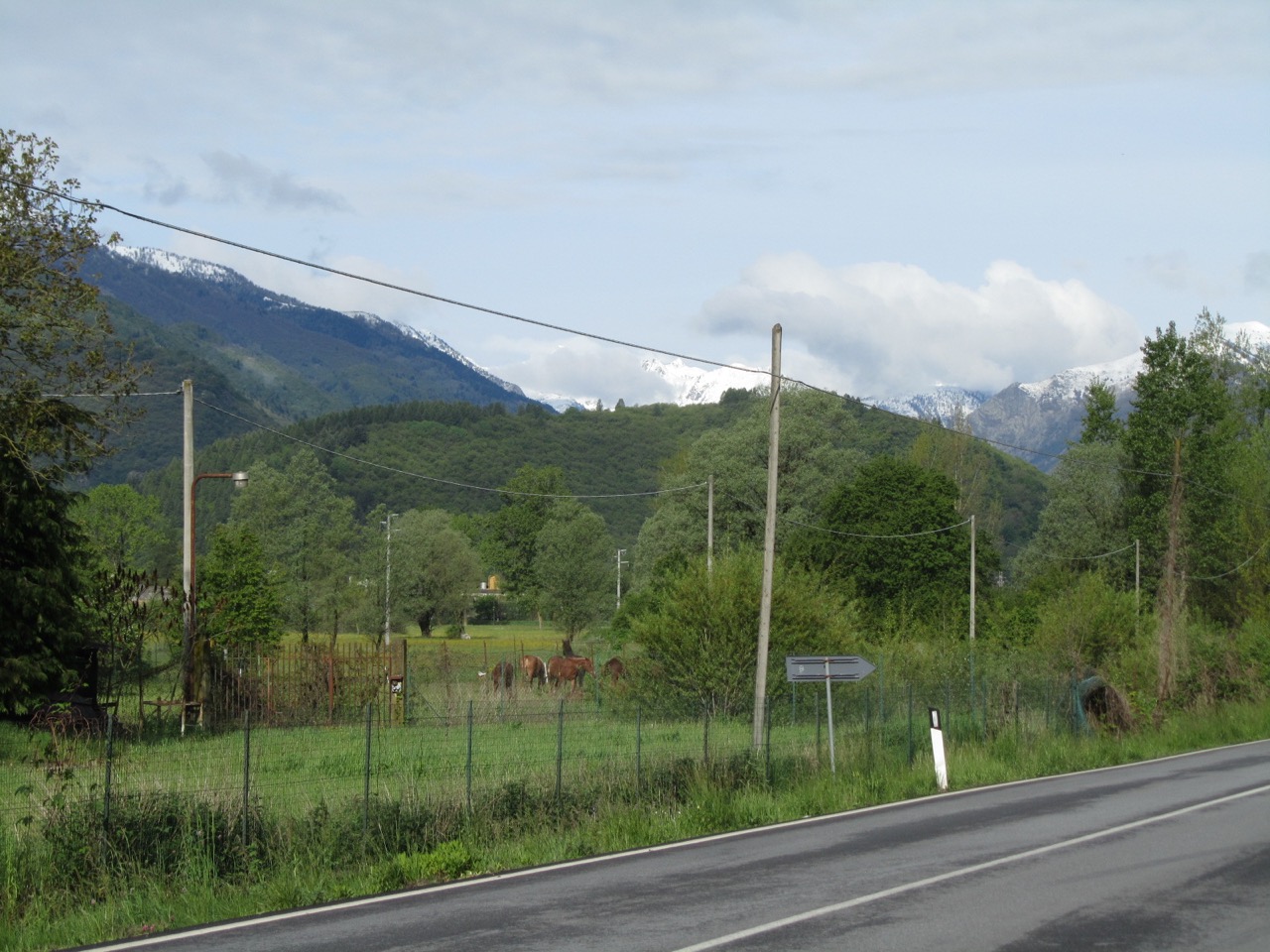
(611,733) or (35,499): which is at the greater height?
(35,499)

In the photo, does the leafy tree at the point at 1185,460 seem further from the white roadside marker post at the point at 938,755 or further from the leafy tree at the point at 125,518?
the leafy tree at the point at 125,518

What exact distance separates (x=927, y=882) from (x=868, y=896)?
102 cm

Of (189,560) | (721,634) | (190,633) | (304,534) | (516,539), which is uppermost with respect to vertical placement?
(516,539)

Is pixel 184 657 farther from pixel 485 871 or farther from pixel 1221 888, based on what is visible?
pixel 1221 888

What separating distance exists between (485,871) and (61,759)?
14.9 feet

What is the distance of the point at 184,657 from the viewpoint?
96.3ft

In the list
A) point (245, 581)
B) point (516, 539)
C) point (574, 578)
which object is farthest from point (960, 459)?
point (516, 539)

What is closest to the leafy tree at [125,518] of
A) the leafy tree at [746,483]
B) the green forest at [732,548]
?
the green forest at [732,548]

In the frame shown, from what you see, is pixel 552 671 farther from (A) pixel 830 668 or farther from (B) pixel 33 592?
(A) pixel 830 668

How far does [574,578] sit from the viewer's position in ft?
302

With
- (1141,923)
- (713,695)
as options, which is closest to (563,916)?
(1141,923)

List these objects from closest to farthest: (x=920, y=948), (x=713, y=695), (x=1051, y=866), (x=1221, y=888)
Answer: (x=920, y=948) → (x=1221, y=888) → (x=1051, y=866) → (x=713, y=695)

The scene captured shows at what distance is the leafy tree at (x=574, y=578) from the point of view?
302 ft

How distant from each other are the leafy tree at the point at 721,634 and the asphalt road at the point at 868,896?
15.8m
